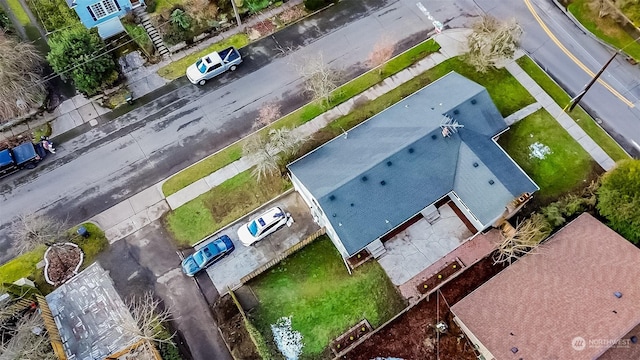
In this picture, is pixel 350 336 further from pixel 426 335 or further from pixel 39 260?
pixel 39 260

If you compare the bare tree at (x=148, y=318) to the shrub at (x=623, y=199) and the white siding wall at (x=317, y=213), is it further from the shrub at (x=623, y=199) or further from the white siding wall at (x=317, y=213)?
the shrub at (x=623, y=199)

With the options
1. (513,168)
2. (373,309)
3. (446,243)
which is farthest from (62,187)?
(513,168)

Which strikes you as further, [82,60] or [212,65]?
[212,65]

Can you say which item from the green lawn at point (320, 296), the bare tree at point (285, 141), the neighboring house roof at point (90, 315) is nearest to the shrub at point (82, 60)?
the neighboring house roof at point (90, 315)

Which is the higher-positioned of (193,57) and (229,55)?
(193,57)

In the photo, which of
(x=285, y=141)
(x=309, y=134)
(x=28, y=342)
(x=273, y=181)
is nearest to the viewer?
(x=28, y=342)

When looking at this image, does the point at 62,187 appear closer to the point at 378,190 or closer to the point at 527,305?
the point at 378,190

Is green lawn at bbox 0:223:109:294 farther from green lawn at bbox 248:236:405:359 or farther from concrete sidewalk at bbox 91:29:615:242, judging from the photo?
green lawn at bbox 248:236:405:359

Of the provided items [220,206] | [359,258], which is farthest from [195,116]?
[359,258]
